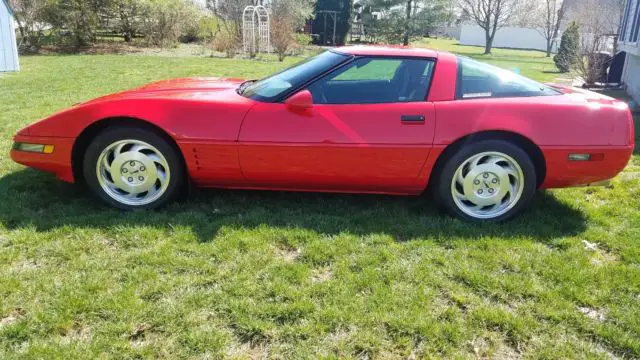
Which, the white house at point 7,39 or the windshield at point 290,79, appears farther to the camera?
the white house at point 7,39

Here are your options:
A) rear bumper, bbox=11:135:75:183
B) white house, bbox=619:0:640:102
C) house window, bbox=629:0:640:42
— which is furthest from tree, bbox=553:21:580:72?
rear bumper, bbox=11:135:75:183

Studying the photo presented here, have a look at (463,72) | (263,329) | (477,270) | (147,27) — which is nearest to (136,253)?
(263,329)

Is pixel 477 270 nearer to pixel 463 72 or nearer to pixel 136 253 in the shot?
pixel 463 72

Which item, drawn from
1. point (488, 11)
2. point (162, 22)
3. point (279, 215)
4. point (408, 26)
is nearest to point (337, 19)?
point (408, 26)

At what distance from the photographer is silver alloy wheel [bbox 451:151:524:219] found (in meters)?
3.61

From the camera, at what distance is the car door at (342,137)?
349 cm

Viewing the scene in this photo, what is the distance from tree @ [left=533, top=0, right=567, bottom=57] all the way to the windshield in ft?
105

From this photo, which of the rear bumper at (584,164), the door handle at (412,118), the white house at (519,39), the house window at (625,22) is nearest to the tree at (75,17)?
the house window at (625,22)

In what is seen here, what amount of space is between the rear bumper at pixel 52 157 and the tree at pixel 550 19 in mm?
33236

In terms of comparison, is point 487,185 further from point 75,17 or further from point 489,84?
point 75,17

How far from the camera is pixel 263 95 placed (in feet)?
12.0

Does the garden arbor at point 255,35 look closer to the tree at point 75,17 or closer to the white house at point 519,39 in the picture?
the tree at point 75,17

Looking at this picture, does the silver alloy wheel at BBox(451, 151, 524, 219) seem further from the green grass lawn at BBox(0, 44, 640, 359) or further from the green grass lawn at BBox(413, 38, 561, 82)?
the green grass lawn at BBox(413, 38, 561, 82)

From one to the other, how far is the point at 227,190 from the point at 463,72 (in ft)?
7.07
